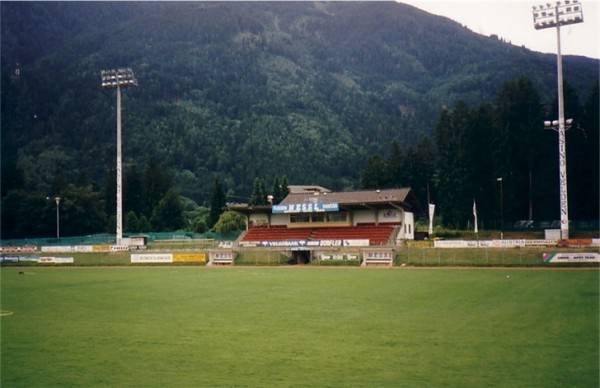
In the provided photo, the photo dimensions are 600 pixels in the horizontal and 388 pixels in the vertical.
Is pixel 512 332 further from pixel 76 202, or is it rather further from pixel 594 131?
pixel 76 202

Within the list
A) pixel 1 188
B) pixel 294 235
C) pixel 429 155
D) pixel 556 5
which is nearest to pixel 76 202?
pixel 1 188

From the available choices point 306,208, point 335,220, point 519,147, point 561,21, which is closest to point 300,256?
point 306,208

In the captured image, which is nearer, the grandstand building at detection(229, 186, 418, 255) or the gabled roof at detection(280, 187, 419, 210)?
the grandstand building at detection(229, 186, 418, 255)

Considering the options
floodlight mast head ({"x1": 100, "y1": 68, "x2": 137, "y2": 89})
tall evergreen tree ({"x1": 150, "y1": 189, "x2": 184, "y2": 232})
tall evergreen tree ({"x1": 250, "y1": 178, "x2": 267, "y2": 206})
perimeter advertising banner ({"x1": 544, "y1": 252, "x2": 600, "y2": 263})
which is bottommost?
perimeter advertising banner ({"x1": 544, "y1": 252, "x2": 600, "y2": 263})

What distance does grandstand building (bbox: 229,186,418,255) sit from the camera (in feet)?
185

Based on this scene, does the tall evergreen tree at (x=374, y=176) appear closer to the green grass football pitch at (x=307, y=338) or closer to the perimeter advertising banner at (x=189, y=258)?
the perimeter advertising banner at (x=189, y=258)

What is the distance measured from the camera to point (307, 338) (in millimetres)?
14148

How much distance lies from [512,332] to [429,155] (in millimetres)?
77363

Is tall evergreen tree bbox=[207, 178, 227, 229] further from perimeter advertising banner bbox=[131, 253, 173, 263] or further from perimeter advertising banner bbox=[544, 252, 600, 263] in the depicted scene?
perimeter advertising banner bbox=[544, 252, 600, 263]

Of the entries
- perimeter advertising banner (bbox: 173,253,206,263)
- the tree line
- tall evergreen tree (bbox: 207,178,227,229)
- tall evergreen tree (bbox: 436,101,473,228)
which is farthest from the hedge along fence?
tall evergreen tree (bbox: 207,178,227,229)

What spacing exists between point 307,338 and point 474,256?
3273cm

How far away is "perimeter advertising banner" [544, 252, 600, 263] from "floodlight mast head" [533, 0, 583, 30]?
1974 cm

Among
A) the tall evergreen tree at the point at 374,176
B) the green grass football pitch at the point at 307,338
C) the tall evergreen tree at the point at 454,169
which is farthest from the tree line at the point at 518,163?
the green grass football pitch at the point at 307,338

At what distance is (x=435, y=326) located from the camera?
15547mm
